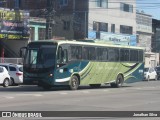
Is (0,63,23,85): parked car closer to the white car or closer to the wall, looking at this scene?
the white car

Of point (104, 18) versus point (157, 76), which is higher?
point (104, 18)

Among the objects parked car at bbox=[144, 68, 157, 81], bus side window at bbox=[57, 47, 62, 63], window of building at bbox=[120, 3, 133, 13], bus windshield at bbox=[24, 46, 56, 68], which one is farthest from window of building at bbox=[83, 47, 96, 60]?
window of building at bbox=[120, 3, 133, 13]

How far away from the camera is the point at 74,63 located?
2919cm

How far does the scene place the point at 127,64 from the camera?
35.1 meters

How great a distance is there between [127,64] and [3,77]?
30.0 ft

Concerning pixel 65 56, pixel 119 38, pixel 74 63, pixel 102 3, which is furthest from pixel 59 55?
pixel 119 38

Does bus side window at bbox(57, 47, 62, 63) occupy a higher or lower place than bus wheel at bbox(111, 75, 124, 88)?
higher

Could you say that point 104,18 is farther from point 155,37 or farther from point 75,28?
point 155,37

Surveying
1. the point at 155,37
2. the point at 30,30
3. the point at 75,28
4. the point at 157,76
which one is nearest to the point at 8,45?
Answer: the point at 30,30

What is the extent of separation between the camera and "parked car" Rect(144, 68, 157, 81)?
173ft

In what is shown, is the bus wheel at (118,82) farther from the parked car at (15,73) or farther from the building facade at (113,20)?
the building facade at (113,20)

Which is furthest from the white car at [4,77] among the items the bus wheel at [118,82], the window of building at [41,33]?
the window of building at [41,33]

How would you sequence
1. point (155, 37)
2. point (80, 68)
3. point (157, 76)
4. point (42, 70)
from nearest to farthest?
point (42, 70), point (80, 68), point (157, 76), point (155, 37)

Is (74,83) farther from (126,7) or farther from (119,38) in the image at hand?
(126,7)
